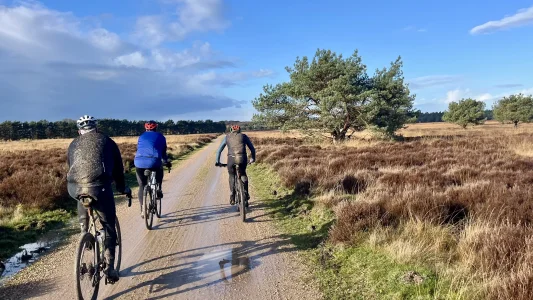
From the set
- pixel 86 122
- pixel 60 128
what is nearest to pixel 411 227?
pixel 86 122

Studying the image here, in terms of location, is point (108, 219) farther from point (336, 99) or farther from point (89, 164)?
point (336, 99)

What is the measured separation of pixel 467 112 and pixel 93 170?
244ft

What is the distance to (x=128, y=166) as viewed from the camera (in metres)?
18.3

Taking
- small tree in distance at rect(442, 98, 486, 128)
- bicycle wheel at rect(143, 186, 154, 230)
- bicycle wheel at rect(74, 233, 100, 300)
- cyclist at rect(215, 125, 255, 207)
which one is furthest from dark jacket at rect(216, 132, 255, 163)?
small tree in distance at rect(442, 98, 486, 128)

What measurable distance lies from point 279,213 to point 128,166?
13.0m

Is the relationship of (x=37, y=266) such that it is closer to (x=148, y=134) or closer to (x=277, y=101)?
(x=148, y=134)

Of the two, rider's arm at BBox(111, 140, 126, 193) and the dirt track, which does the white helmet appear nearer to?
rider's arm at BBox(111, 140, 126, 193)

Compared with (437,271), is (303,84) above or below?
above

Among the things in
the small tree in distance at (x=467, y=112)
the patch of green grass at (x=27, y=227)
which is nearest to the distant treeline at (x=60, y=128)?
the patch of green grass at (x=27, y=227)

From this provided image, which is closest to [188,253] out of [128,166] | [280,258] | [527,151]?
[280,258]

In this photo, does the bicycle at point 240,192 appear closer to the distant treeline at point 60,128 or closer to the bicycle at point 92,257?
the bicycle at point 92,257

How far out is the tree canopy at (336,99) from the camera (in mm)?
27188

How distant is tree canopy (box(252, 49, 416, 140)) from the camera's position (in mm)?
27188

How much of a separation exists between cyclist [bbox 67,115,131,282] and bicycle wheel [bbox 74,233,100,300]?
17 centimetres
